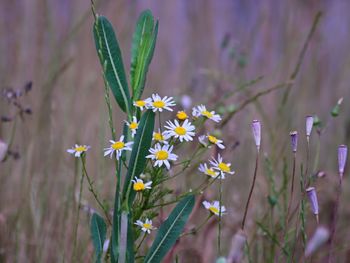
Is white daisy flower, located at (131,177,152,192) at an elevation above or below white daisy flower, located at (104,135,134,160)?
below

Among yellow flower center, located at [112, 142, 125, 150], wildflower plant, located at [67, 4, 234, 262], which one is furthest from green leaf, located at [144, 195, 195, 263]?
yellow flower center, located at [112, 142, 125, 150]

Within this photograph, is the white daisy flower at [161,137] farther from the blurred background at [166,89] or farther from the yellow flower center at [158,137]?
the blurred background at [166,89]

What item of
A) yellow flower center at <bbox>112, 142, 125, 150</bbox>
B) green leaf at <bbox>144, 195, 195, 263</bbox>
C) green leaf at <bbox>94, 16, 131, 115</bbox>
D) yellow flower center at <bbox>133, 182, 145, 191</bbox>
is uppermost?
green leaf at <bbox>94, 16, 131, 115</bbox>

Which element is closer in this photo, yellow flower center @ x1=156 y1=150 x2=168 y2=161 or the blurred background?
yellow flower center @ x1=156 y1=150 x2=168 y2=161

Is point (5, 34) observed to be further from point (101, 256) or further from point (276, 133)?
point (101, 256)

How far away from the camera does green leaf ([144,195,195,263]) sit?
2.21 ft

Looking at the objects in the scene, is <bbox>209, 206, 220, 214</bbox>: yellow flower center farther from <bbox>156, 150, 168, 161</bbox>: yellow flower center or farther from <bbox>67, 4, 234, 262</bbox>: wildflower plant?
<bbox>156, 150, 168, 161</bbox>: yellow flower center

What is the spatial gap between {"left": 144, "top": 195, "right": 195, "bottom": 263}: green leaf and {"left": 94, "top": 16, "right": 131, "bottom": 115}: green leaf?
0.14m

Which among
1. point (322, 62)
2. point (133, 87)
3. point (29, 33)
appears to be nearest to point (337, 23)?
point (322, 62)

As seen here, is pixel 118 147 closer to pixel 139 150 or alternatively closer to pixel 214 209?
pixel 139 150

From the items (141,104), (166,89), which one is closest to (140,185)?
(141,104)

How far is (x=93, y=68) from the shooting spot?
2014mm

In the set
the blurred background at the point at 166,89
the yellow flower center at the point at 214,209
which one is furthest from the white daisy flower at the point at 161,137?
the blurred background at the point at 166,89

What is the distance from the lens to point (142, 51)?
2.33 feet
